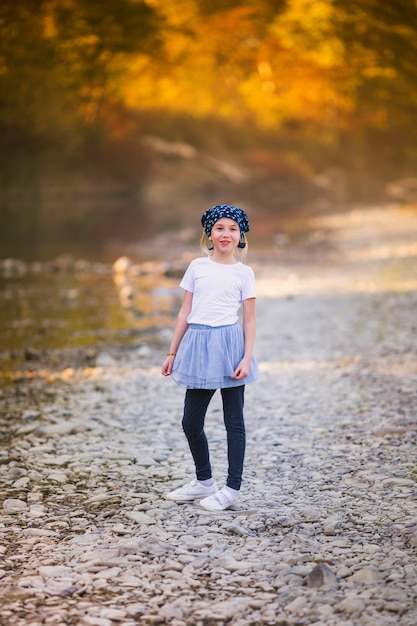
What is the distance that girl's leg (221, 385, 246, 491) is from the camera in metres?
3.84

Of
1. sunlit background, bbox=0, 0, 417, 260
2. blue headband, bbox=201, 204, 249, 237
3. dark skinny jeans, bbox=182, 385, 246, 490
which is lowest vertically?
dark skinny jeans, bbox=182, 385, 246, 490

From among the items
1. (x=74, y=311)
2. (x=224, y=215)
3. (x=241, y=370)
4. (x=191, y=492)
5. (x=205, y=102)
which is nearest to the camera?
(x=241, y=370)

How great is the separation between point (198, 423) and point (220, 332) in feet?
1.46

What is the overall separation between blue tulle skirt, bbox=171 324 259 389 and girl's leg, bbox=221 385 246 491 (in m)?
0.08

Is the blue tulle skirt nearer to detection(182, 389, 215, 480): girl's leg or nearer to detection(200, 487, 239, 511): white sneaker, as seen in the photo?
detection(182, 389, 215, 480): girl's leg

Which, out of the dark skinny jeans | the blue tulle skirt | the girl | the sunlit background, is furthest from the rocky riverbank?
the sunlit background

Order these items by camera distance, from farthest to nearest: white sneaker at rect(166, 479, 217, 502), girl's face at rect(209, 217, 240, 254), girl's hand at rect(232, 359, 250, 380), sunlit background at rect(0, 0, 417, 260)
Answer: sunlit background at rect(0, 0, 417, 260) → white sneaker at rect(166, 479, 217, 502) → girl's face at rect(209, 217, 240, 254) → girl's hand at rect(232, 359, 250, 380)

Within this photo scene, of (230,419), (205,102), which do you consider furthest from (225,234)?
(205,102)

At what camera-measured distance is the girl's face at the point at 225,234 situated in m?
3.81

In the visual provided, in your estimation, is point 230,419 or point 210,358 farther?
point 230,419

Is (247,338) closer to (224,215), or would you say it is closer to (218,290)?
(218,290)

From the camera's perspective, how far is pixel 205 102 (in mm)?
39781

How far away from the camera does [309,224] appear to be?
20.5 metres

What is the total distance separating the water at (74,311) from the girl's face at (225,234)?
3713mm
